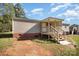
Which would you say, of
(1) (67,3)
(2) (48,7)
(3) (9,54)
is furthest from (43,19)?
(3) (9,54)

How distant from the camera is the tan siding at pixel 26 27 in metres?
6.27

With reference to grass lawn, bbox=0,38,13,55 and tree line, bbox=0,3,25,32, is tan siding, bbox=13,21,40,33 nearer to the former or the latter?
tree line, bbox=0,3,25,32

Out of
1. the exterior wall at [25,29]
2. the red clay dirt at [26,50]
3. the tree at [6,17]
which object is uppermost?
the tree at [6,17]

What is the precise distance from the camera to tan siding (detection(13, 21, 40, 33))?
6273 millimetres

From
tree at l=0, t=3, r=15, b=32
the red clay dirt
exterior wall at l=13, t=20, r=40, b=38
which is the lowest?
the red clay dirt

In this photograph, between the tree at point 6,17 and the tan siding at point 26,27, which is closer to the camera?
the tree at point 6,17

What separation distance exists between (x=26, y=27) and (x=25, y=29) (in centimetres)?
6

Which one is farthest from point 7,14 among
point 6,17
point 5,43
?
point 5,43

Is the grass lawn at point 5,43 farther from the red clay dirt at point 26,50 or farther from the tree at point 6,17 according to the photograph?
the tree at point 6,17

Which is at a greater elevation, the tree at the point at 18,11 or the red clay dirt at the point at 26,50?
the tree at the point at 18,11

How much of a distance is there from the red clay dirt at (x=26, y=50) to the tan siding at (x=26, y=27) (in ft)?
0.96

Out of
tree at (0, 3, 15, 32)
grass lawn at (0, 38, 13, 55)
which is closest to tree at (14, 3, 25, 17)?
tree at (0, 3, 15, 32)

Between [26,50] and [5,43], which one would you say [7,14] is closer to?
[5,43]

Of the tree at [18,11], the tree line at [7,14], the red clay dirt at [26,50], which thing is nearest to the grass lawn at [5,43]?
the red clay dirt at [26,50]
